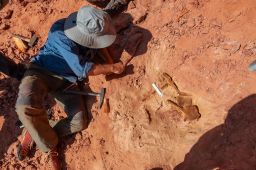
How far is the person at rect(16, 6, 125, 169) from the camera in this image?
5.00 m

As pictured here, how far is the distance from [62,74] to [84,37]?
651 millimetres

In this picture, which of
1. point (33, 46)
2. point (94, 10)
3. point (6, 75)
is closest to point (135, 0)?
point (94, 10)

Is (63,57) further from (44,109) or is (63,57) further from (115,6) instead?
(115,6)

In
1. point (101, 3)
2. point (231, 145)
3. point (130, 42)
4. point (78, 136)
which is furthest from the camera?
point (101, 3)

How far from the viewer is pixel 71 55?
5.04 metres

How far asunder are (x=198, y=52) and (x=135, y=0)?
4.78 ft

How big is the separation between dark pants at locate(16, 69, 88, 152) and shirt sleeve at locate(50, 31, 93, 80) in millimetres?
433

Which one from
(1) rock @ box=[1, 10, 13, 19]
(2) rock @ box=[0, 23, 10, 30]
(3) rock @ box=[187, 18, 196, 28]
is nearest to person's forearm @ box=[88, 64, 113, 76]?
(3) rock @ box=[187, 18, 196, 28]

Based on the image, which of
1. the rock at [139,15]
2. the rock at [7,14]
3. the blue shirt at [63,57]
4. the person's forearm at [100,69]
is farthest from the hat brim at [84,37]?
the rock at [7,14]

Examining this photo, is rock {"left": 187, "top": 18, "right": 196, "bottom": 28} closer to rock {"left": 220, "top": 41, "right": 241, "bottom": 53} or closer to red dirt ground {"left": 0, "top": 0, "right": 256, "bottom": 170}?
red dirt ground {"left": 0, "top": 0, "right": 256, "bottom": 170}

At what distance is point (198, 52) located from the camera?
522 cm

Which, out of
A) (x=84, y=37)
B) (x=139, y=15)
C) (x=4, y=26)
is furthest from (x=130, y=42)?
(x=4, y=26)

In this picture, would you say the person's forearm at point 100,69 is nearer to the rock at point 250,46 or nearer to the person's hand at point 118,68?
the person's hand at point 118,68

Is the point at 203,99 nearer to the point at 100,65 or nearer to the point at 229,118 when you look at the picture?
the point at 229,118
